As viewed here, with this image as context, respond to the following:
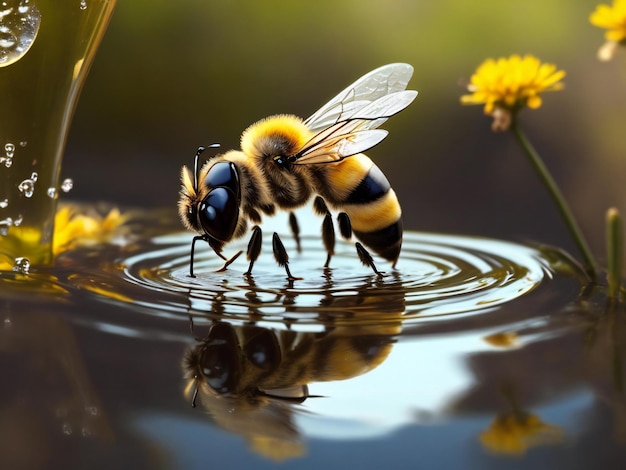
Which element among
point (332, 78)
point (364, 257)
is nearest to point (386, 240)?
point (364, 257)

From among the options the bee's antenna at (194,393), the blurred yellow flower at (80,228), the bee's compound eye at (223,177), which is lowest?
the bee's antenna at (194,393)

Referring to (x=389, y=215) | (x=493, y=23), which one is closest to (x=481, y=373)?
(x=389, y=215)

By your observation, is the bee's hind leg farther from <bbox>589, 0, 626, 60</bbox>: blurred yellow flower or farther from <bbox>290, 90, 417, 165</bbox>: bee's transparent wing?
<bbox>589, 0, 626, 60</bbox>: blurred yellow flower

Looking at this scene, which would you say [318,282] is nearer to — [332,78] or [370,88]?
[370,88]

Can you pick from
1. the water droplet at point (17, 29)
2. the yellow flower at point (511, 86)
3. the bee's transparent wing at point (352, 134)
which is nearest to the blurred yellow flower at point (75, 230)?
the water droplet at point (17, 29)

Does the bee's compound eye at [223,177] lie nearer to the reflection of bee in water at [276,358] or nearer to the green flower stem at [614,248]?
the reflection of bee in water at [276,358]
